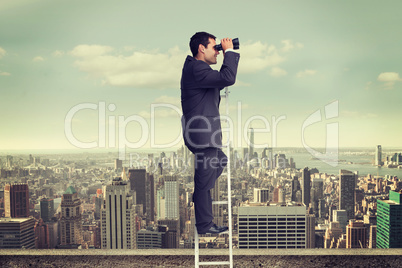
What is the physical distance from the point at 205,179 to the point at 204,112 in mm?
520

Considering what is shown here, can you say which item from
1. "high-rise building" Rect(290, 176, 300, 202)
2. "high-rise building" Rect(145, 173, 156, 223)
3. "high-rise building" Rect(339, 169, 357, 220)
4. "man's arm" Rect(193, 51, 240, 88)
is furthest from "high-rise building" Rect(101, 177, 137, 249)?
"man's arm" Rect(193, 51, 240, 88)

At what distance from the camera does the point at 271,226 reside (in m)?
6.84

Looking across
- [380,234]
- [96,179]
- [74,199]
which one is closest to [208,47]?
[380,234]

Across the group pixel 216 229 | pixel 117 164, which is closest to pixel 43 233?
pixel 117 164

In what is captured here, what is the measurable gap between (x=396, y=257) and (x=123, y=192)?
9.92m

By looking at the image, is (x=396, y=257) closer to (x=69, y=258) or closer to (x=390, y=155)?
(x=69, y=258)

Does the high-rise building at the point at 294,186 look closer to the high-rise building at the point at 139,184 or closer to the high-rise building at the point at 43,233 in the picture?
the high-rise building at the point at 139,184

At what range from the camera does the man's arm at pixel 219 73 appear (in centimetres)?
260

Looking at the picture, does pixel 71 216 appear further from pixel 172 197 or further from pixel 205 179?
pixel 205 179

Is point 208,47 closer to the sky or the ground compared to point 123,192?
closer to the sky

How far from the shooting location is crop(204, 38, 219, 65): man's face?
9.21 feet

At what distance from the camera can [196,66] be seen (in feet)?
8.82

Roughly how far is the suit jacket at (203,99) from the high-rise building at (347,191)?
1210 cm

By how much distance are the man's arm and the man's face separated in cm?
14
